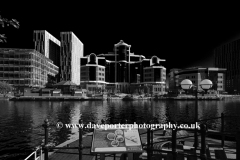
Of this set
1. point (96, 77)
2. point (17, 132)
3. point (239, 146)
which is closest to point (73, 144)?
point (239, 146)

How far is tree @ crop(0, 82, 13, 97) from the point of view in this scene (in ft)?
436

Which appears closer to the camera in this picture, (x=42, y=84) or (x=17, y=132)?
(x=17, y=132)

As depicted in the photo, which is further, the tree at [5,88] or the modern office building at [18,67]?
the modern office building at [18,67]

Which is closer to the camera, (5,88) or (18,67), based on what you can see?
(5,88)

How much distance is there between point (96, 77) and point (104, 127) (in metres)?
193

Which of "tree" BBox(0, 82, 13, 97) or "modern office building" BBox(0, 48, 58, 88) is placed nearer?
"tree" BBox(0, 82, 13, 97)

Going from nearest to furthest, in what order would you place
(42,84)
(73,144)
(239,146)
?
(239,146)
(73,144)
(42,84)

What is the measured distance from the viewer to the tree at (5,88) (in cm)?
13299

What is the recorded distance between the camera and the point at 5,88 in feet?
449

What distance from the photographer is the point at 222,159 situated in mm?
7723

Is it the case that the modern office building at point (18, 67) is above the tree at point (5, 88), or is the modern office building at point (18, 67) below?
above

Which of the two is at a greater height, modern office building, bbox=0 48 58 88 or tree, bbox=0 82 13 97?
modern office building, bbox=0 48 58 88

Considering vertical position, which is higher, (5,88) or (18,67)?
(18,67)

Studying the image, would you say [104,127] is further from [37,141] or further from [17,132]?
[17,132]
